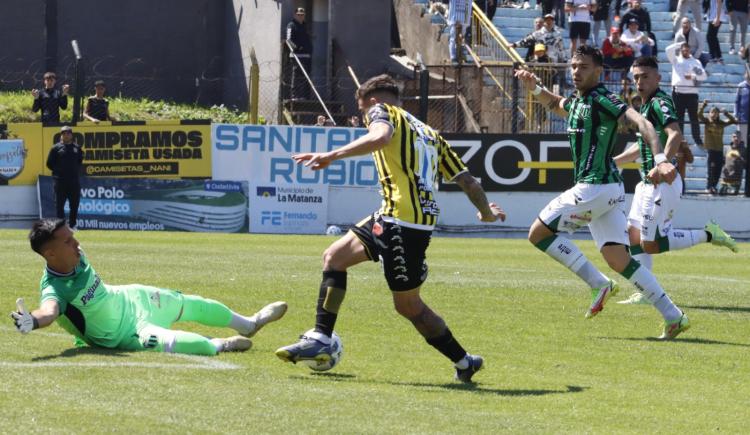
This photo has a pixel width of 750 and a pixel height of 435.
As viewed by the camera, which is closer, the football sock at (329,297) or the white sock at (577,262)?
the football sock at (329,297)

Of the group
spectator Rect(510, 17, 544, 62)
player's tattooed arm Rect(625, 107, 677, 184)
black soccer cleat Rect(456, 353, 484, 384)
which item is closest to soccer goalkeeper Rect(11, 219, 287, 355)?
black soccer cleat Rect(456, 353, 484, 384)

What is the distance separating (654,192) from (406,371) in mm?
5019

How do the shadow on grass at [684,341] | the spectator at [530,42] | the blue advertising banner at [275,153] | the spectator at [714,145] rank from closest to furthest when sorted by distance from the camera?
the shadow on grass at [684,341] → the blue advertising banner at [275,153] → the spectator at [714,145] → the spectator at [530,42]

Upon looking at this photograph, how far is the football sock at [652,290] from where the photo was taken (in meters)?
10.5

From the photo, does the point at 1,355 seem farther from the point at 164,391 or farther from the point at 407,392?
the point at 407,392

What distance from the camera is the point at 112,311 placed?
870cm

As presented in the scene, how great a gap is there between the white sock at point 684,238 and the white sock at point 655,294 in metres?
2.50

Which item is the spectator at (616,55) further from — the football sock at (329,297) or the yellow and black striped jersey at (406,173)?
the football sock at (329,297)

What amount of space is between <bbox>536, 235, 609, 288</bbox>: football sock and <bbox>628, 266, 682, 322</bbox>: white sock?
34cm

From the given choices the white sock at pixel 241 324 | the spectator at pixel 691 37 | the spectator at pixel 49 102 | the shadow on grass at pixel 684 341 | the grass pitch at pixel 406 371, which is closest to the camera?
the grass pitch at pixel 406 371

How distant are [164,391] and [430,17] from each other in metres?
26.4

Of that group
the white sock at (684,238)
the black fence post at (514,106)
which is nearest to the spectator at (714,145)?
the black fence post at (514,106)

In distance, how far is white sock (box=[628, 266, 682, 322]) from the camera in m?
10.5

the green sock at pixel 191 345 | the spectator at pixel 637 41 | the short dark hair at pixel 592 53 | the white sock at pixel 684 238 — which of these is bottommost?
the white sock at pixel 684 238
